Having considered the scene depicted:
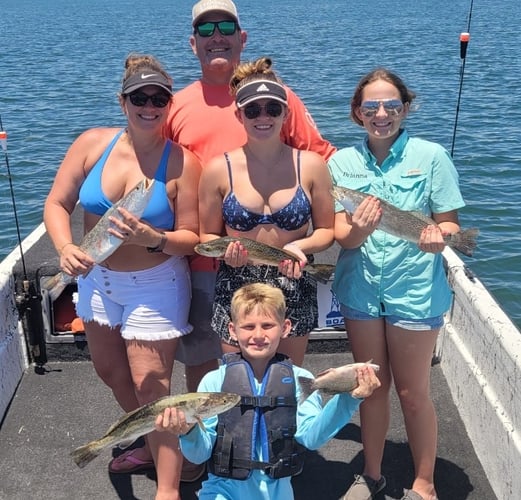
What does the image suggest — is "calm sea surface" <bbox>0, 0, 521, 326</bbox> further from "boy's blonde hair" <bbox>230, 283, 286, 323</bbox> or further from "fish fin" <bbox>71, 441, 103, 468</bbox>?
"fish fin" <bbox>71, 441, 103, 468</bbox>

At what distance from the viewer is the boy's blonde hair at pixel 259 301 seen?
3689mm

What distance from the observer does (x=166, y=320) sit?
422cm

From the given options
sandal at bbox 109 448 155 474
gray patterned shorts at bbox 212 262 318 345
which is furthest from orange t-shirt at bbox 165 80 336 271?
sandal at bbox 109 448 155 474

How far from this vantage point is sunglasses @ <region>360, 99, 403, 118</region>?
13.1 feet

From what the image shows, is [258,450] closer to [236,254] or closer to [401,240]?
[236,254]

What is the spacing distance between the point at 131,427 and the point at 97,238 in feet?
3.54

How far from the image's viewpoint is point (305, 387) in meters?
3.71

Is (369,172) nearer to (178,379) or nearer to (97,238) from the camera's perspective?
(97,238)

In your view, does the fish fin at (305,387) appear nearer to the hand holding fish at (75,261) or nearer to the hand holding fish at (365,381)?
the hand holding fish at (365,381)

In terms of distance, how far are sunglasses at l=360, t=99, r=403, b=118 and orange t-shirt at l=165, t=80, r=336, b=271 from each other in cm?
57

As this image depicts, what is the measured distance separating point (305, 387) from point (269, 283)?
68 centimetres

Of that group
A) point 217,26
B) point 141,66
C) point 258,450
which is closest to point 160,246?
point 141,66

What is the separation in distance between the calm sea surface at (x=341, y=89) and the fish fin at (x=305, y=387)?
6566 millimetres

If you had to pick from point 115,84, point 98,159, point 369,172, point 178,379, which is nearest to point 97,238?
point 98,159
